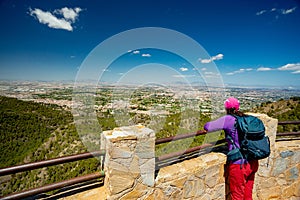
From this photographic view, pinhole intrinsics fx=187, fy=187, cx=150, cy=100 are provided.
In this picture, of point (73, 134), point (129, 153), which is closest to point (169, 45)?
point (129, 153)

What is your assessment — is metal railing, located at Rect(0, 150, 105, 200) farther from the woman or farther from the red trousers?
the red trousers

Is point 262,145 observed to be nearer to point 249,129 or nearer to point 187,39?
point 249,129

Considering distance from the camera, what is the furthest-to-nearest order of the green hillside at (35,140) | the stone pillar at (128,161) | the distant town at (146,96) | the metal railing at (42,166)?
the green hillside at (35,140) → the distant town at (146,96) → the stone pillar at (128,161) → the metal railing at (42,166)

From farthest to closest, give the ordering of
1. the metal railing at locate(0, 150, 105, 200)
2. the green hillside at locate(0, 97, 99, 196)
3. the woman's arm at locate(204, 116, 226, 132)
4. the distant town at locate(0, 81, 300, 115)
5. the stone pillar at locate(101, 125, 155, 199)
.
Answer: the green hillside at locate(0, 97, 99, 196) < the distant town at locate(0, 81, 300, 115) < the woman's arm at locate(204, 116, 226, 132) < the stone pillar at locate(101, 125, 155, 199) < the metal railing at locate(0, 150, 105, 200)

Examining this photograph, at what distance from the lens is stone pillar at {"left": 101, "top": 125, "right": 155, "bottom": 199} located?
193 cm

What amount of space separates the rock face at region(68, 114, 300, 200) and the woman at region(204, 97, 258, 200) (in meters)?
0.35

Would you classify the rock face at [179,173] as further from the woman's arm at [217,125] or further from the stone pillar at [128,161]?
the woman's arm at [217,125]

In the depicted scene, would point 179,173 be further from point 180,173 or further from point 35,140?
point 35,140

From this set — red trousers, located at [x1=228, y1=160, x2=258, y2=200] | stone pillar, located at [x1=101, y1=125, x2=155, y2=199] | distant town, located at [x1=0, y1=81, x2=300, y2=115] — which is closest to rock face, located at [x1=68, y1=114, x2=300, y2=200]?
stone pillar, located at [x1=101, y1=125, x2=155, y2=199]

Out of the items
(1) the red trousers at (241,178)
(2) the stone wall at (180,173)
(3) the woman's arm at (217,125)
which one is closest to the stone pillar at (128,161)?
(2) the stone wall at (180,173)

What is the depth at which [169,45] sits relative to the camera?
6148mm

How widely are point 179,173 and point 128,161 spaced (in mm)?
855

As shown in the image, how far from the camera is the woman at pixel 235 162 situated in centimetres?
243

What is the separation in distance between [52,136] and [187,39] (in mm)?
24649
